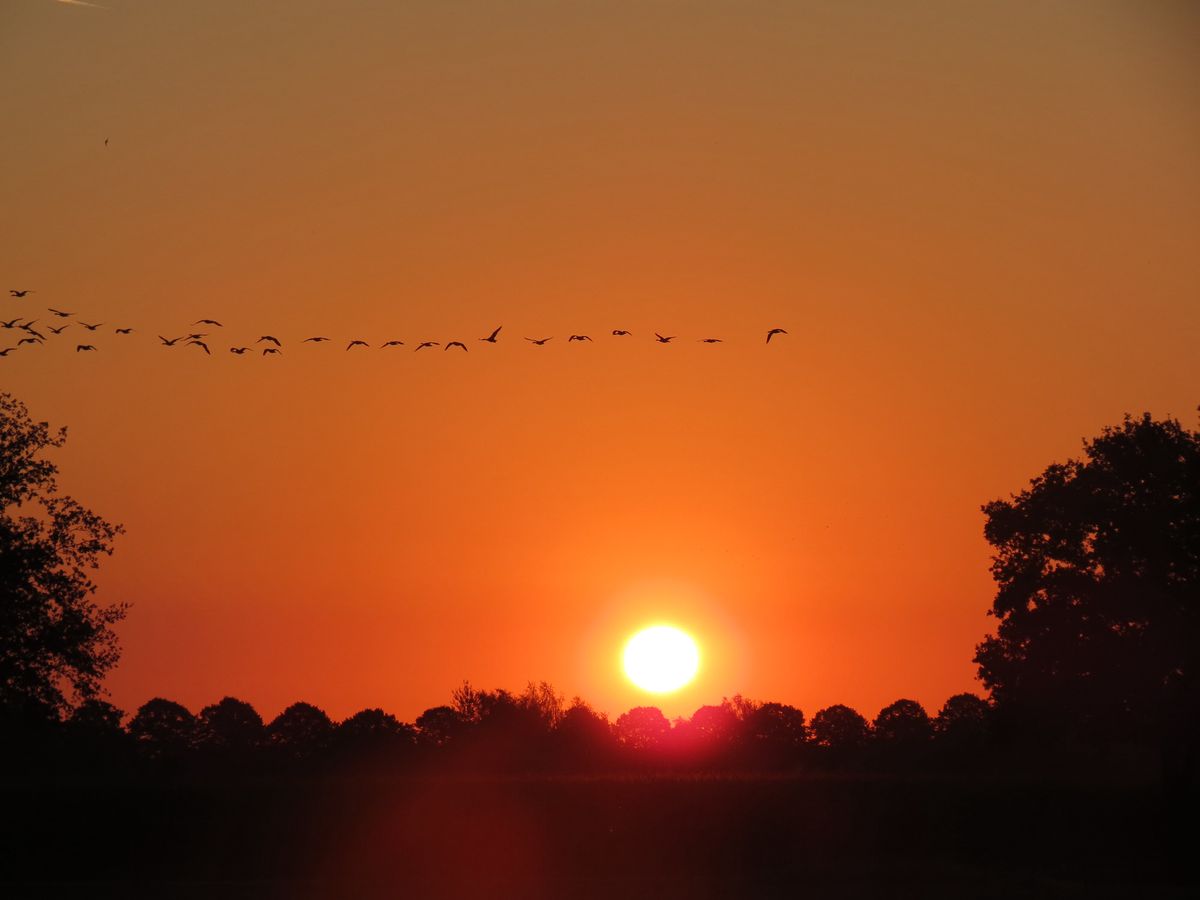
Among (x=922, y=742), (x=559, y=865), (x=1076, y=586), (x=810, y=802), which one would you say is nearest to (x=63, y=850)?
(x=559, y=865)

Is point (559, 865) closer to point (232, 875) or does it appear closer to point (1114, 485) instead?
point (232, 875)

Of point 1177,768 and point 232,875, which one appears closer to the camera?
point 232,875

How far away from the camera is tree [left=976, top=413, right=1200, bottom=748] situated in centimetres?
5812

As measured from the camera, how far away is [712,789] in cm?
6109

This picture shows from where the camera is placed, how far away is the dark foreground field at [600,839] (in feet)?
176

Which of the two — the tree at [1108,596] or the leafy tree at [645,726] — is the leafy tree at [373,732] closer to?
the leafy tree at [645,726]

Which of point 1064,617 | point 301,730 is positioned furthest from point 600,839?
point 301,730

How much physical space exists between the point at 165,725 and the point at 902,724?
63.6 m

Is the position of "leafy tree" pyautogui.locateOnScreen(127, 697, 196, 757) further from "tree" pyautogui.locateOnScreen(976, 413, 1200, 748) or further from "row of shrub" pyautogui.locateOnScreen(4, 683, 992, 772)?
"tree" pyautogui.locateOnScreen(976, 413, 1200, 748)

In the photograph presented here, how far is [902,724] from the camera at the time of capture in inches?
5256

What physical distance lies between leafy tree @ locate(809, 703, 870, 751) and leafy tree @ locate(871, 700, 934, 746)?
4.96 ft

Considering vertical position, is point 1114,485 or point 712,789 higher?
point 1114,485

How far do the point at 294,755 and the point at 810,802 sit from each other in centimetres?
6629

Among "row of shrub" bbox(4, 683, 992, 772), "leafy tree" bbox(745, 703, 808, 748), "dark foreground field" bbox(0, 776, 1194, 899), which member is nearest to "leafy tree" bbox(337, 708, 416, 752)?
"row of shrub" bbox(4, 683, 992, 772)
